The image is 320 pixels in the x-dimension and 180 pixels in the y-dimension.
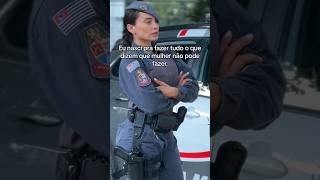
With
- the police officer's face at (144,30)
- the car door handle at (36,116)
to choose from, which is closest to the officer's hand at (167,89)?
the police officer's face at (144,30)

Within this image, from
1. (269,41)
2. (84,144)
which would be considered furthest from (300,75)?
(84,144)

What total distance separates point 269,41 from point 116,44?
0.57 metres

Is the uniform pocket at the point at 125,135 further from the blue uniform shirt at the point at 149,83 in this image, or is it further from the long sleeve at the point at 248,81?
the long sleeve at the point at 248,81

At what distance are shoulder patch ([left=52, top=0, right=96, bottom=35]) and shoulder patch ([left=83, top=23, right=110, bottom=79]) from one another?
5 centimetres

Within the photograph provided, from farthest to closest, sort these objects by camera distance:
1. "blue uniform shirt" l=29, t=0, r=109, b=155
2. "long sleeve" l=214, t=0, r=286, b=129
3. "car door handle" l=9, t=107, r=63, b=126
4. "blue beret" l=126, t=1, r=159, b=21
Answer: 1. "car door handle" l=9, t=107, r=63, b=126
2. "blue uniform shirt" l=29, t=0, r=109, b=155
3. "long sleeve" l=214, t=0, r=286, b=129
4. "blue beret" l=126, t=1, r=159, b=21

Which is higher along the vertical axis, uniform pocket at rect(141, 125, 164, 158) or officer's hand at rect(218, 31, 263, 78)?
officer's hand at rect(218, 31, 263, 78)

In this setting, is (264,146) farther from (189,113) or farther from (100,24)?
(100,24)

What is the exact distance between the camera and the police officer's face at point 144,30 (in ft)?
5.67

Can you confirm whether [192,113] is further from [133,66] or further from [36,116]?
[36,116]

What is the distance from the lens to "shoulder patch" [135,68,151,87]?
172 centimetres

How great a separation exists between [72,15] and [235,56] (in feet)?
2.16

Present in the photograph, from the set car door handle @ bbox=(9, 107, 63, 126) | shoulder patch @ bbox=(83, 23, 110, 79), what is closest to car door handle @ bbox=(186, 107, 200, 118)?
shoulder patch @ bbox=(83, 23, 110, 79)

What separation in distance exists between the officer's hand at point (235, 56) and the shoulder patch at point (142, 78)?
0.33 m

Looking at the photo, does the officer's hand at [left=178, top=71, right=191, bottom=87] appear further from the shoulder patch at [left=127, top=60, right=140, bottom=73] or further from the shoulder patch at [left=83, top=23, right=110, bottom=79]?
the shoulder patch at [left=83, top=23, right=110, bottom=79]
